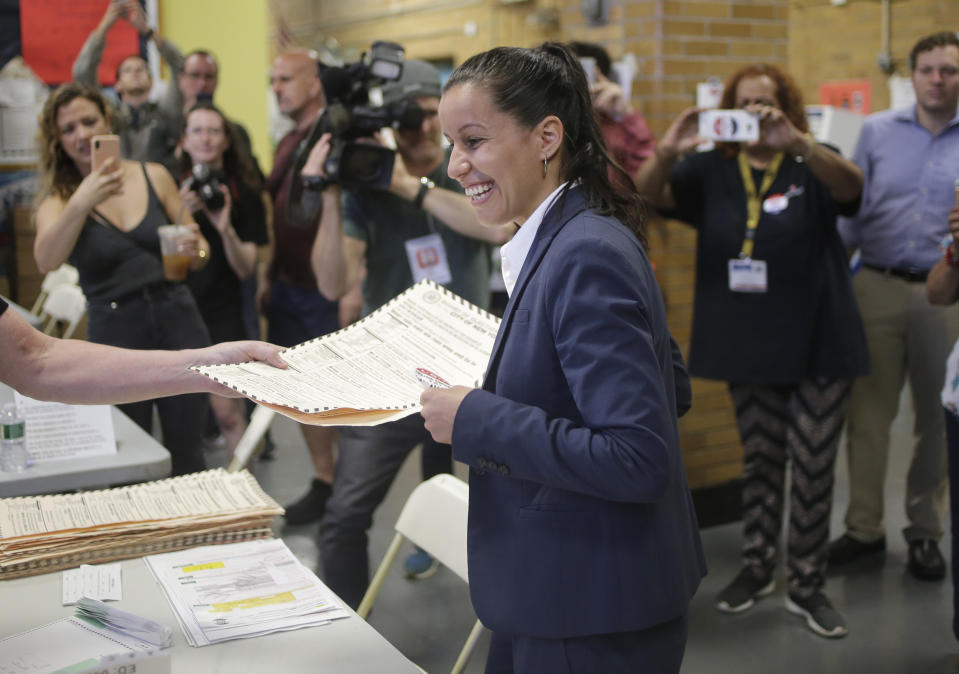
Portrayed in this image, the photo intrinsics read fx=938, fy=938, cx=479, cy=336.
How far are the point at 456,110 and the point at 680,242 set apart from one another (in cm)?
268

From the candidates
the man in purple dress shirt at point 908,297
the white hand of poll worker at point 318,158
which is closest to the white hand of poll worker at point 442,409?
the white hand of poll worker at point 318,158

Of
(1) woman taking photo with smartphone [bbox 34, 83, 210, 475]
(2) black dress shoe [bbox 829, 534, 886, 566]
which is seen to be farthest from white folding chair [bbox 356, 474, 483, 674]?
(2) black dress shoe [bbox 829, 534, 886, 566]

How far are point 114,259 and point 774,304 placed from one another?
218 cm

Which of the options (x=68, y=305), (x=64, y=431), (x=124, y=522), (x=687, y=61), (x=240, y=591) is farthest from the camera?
(x=68, y=305)

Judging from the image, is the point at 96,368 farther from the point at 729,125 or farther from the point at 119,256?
the point at 729,125

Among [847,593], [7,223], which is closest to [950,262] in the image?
[847,593]

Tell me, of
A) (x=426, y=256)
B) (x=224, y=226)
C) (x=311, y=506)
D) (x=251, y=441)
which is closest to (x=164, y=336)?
(x=224, y=226)

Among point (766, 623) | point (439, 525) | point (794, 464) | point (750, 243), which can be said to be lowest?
point (766, 623)

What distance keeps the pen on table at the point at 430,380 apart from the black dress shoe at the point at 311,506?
2.80 meters

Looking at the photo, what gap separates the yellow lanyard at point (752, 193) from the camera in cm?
304

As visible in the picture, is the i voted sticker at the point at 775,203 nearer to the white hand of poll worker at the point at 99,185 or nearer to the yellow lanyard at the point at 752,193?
the yellow lanyard at the point at 752,193

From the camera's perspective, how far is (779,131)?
290 cm

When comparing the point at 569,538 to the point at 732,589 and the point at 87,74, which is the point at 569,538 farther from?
the point at 87,74

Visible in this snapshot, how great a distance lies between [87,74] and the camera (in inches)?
190
